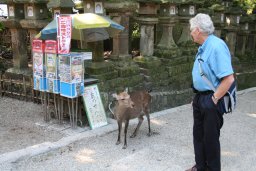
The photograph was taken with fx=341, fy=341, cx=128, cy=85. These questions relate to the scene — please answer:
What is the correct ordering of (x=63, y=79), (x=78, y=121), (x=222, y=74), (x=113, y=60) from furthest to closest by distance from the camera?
(x=113, y=60), (x=78, y=121), (x=63, y=79), (x=222, y=74)

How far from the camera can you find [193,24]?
3.62 metres

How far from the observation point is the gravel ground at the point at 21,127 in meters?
5.15

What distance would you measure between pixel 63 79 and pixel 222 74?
273cm

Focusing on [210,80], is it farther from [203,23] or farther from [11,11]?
[11,11]

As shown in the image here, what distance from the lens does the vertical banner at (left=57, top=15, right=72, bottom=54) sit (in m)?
5.09

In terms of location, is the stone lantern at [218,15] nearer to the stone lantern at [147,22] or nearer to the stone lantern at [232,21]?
the stone lantern at [232,21]

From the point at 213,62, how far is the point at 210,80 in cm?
20

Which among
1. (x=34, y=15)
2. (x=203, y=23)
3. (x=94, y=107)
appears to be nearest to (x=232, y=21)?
(x=34, y=15)

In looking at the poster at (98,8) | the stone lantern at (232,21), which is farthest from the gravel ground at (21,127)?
the stone lantern at (232,21)

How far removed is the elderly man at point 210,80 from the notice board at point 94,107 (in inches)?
86.8

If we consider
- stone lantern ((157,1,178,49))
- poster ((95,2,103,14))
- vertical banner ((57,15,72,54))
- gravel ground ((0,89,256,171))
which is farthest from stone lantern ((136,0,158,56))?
vertical banner ((57,15,72,54))

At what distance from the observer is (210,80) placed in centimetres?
358

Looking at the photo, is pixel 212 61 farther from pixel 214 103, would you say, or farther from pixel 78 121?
pixel 78 121

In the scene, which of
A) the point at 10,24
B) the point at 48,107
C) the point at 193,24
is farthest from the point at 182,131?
the point at 10,24
